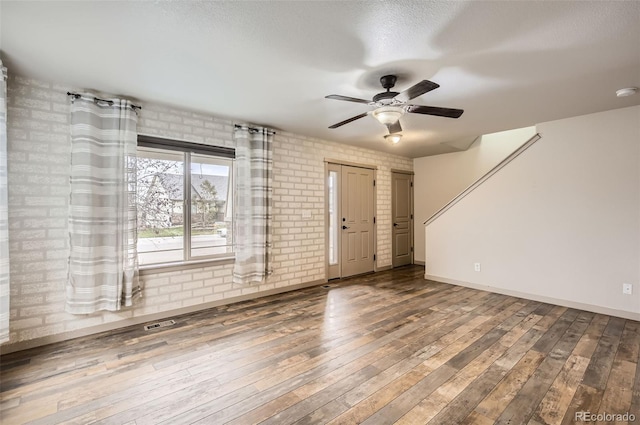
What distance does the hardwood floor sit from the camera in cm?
185

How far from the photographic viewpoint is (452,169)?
6.26m

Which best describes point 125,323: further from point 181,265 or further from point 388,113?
point 388,113

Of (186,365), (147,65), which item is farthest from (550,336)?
(147,65)

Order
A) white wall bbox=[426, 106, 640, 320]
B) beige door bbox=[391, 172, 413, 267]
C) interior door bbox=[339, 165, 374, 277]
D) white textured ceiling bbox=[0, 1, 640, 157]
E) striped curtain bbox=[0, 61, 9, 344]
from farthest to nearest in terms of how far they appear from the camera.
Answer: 1. beige door bbox=[391, 172, 413, 267]
2. interior door bbox=[339, 165, 374, 277]
3. white wall bbox=[426, 106, 640, 320]
4. striped curtain bbox=[0, 61, 9, 344]
5. white textured ceiling bbox=[0, 1, 640, 157]

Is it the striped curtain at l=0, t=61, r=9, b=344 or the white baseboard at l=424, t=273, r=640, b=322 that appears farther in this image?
the white baseboard at l=424, t=273, r=640, b=322

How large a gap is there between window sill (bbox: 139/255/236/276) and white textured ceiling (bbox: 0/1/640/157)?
6.27ft

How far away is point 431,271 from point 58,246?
5284 millimetres

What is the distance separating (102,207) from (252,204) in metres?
1.69

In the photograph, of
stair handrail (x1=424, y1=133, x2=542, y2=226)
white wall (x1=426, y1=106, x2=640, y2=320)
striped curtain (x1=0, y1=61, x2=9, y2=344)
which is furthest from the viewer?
stair handrail (x1=424, y1=133, x2=542, y2=226)

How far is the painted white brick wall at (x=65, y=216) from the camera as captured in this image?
267 cm

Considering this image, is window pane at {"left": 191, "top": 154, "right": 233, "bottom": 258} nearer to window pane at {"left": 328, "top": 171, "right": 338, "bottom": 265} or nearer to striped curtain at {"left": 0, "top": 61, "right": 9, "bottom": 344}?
striped curtain at {"left": 0, "top": 61, "right": 9, "bottom": 344}

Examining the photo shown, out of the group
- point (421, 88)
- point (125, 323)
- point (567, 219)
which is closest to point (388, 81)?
point (421, 88)

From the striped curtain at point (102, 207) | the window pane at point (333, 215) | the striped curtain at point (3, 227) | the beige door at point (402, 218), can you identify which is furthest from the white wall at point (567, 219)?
the striped curtain at point (3, 227)

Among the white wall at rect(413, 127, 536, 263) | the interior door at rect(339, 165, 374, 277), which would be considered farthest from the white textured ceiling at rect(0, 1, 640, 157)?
the white wall at rect(413, 127, 536, 263)
